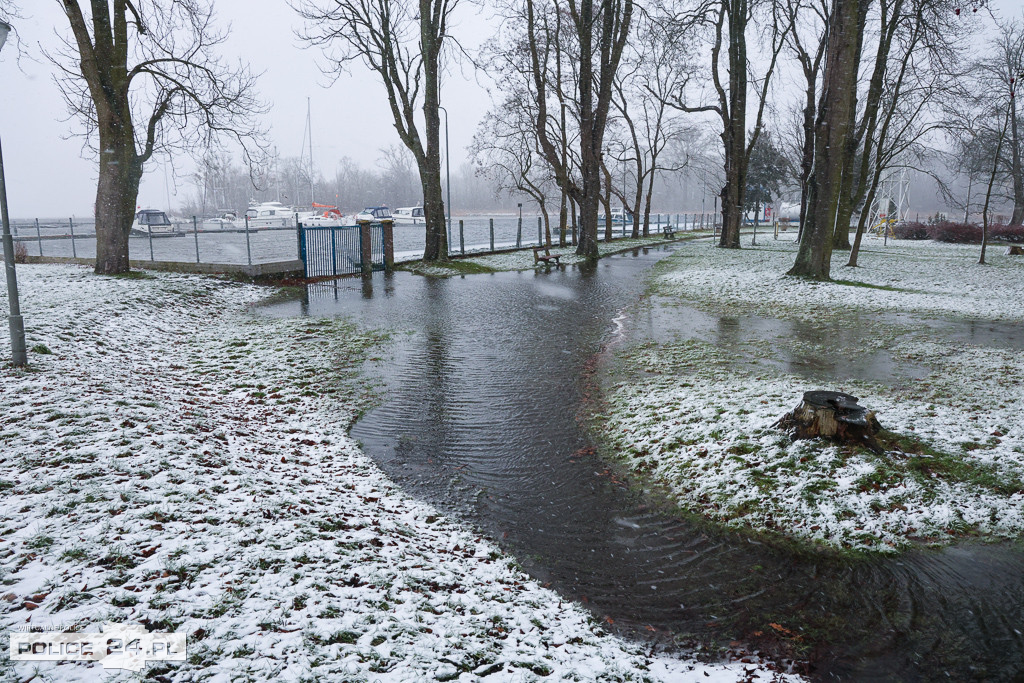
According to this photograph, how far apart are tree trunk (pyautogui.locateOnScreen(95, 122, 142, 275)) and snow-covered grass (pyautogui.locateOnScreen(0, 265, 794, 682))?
30.6 feet

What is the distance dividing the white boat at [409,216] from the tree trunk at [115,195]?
152 feet

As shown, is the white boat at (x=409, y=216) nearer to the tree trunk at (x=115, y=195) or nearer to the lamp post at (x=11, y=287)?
the tree trunk at (x=115, y=195)

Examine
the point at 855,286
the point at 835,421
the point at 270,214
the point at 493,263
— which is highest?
the point at 270,214

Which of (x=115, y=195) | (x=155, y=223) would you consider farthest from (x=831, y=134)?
(x=155, y=223)

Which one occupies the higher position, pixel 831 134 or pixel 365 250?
pixel 831 134

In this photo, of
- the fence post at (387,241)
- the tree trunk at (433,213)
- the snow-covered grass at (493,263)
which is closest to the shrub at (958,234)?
the snow-covered grass at (493,263)

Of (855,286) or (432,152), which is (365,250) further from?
(855,286)

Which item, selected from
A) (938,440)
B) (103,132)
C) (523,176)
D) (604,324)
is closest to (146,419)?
(938,440)

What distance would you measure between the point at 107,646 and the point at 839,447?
5294 millimetres

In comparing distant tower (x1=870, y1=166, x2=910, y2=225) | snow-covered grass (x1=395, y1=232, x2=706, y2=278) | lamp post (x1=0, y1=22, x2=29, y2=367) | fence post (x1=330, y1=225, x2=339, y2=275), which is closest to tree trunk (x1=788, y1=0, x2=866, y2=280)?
snow-covered grass (x1=395, y1=232, x2=706, y2=278)

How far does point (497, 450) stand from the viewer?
6.14 meters

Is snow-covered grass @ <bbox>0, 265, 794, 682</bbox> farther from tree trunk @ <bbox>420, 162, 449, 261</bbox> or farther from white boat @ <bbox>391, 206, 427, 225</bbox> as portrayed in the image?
white boat @ <bbox>391, 206, 427, 225</bbox>

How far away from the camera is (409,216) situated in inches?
2596

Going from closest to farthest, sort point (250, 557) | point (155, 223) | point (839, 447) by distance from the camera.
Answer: point (250, 557) < point (839, 447) < point (155, 223)
